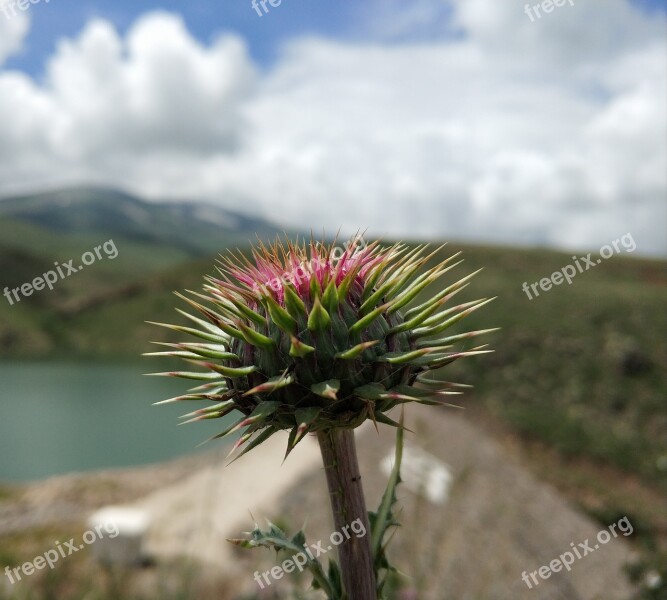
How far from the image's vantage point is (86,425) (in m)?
40.1

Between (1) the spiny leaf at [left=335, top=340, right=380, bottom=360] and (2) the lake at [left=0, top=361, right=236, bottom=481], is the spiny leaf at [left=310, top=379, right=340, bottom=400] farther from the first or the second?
(2) the lake at [left=0, top=361, right=236, bottom=481]

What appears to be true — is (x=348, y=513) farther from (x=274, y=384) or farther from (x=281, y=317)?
(x=281, y=317)

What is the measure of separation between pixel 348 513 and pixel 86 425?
41850 mm

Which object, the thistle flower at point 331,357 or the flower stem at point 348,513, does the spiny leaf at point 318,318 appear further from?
the flower stem at point 348,513

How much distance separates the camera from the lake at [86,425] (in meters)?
31.7

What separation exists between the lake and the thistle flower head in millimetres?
17627

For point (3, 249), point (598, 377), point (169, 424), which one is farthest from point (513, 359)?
point (3, 249)

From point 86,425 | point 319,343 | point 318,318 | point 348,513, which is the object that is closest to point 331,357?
point 319,343

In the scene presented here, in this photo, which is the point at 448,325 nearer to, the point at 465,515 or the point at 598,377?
the point at 465,515

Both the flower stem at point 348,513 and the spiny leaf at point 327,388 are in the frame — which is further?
the flower stem at point 348,513

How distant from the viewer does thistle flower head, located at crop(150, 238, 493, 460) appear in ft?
8.05

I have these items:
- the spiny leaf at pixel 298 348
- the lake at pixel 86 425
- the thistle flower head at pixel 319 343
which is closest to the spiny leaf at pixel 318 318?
the thistle flower head at pixel 319 343

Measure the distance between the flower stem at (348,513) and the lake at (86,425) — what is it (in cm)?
1780

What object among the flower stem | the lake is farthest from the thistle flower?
the lake
